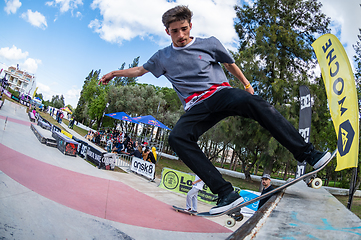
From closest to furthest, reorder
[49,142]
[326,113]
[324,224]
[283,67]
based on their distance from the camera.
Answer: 1. [324,224]
2. [49,142]
3. [326,113]
4. [283,67]

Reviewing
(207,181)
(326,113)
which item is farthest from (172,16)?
(326,113)

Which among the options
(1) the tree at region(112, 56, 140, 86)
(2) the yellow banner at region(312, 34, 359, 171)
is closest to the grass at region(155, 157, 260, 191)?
(2) the yellow banner at region(312, 34, 359, 171)

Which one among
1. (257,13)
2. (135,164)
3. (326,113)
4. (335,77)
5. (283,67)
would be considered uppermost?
(257,13)

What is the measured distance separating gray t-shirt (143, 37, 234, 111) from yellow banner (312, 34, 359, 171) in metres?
3.15

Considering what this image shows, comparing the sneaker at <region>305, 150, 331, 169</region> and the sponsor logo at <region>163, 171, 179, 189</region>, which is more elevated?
the sneaker at <region>305, 150, 331, 169</region>

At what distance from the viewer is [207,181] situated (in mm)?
1848

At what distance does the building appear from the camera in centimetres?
10681

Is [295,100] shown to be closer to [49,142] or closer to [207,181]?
[207,181]

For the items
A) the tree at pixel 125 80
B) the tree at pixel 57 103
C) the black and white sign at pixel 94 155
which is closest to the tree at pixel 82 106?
the tree at pixel 125 80

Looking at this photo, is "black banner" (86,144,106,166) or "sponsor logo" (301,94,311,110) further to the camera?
"black banner" (86,144,106,166)

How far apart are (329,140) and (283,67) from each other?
7515mm

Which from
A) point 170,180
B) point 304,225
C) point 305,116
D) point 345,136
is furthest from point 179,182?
point 304,225

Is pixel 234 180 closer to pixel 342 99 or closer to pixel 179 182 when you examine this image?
pixel 179 182

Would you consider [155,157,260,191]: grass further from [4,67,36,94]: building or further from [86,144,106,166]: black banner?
[4,67,36,94]: building
